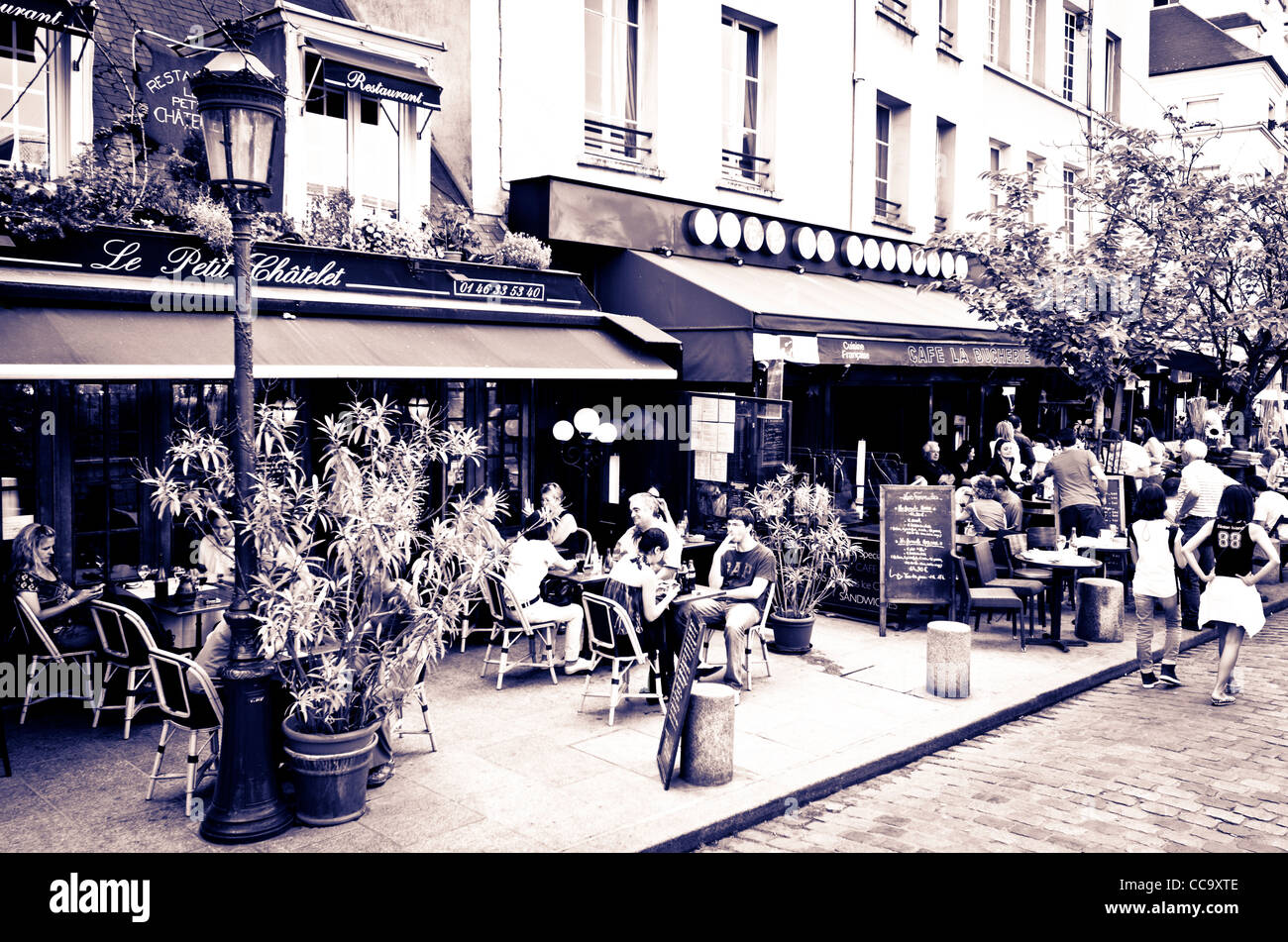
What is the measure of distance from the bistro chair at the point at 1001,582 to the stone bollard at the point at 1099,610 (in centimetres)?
37

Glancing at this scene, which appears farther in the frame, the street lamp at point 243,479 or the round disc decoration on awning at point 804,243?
the round disc decoration on awning at point 804,243

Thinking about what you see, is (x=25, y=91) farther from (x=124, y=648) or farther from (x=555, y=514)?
(x=555, y=514)

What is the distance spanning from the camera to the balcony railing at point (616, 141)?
12.0 m

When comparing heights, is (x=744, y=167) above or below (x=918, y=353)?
above

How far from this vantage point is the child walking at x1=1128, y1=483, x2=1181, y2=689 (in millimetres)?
8273

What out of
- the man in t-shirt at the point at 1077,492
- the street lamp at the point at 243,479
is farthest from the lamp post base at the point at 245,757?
the man in t-shirt at the point at 1077,492

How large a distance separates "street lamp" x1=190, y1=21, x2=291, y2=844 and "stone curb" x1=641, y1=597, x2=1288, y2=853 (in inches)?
80.0

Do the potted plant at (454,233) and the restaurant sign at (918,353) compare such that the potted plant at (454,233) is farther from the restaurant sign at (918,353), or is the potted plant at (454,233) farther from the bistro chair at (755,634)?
the bistro chair at (755,634)

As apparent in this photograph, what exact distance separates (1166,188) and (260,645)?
40.1 feet

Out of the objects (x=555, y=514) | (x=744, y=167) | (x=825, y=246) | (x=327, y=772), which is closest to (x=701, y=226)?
(x=744, y=167)

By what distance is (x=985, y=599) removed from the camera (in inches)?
371

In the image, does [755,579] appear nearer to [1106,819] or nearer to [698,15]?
[1106,819]

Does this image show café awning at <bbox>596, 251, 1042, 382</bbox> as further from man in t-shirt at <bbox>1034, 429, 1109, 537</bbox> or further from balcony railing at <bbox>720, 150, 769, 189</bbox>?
man in t-shirt at <bbox>1034, 429, 1109, 537</bbox>

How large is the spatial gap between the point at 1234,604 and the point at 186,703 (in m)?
7.28
